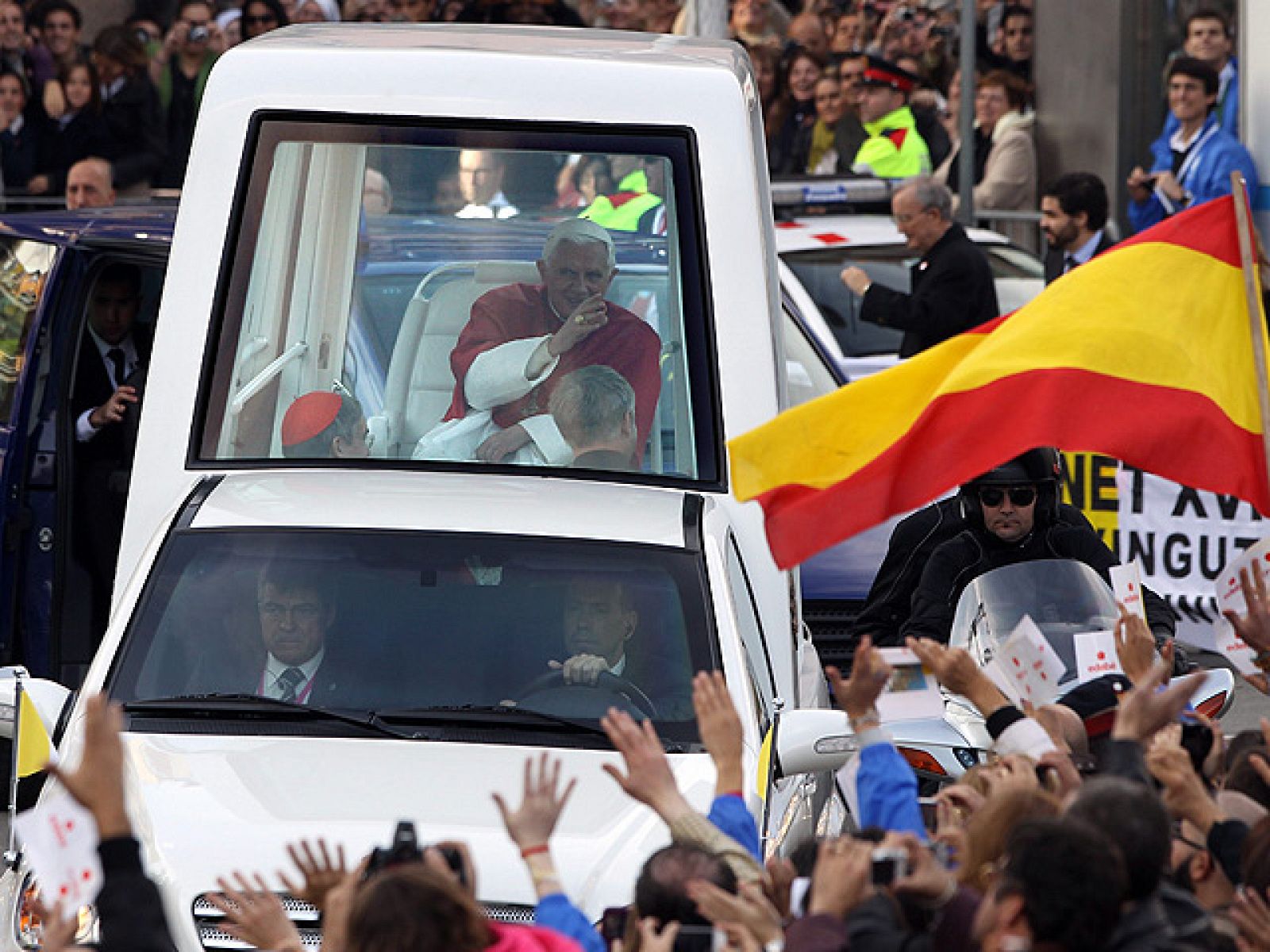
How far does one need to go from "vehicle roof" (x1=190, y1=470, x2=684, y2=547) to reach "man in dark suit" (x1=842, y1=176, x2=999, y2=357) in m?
5.25

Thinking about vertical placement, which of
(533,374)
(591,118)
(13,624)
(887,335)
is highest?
(591,118)

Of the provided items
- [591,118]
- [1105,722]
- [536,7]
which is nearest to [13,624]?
[591,118]

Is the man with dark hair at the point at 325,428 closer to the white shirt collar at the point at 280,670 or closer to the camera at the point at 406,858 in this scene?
the white shirt collar at the point at 280,670

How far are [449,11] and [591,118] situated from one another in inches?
497

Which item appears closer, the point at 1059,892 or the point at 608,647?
the point at 1059,892

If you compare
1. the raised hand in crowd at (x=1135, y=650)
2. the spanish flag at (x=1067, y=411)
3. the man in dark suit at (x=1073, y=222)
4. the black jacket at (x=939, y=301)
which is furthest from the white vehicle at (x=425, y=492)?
the man in dark suit at (x=1073, y=222)

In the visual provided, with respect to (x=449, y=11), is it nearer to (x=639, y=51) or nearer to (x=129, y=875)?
(x=639, y=51)

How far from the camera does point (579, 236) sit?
298 inches

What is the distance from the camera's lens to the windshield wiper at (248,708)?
5.92 m

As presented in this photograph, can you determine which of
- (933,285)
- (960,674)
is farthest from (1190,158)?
(960,674)

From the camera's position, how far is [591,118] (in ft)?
24.0

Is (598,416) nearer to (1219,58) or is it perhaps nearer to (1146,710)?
(1146,710)

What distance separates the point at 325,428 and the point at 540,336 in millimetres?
709

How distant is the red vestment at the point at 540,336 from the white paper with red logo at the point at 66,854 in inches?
114
